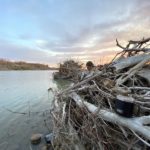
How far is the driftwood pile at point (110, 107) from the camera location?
2988 millimetres

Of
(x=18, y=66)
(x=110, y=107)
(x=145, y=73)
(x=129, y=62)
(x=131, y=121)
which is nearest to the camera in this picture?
(x=131, y=121)

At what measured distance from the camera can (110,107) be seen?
10.9ft

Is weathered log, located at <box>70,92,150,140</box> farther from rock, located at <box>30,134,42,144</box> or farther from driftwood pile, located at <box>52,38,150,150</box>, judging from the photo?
rock, located at <box>30,134,42,144</box>

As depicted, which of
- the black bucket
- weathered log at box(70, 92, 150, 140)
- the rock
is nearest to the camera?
weathered log at box(70, 92, 150, 140)

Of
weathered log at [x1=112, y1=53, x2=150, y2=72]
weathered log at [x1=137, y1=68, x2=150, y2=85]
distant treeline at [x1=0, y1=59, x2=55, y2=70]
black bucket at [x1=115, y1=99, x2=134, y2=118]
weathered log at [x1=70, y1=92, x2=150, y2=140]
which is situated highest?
weathered log at [x1=112, y1=53, x2=150, y2=72]

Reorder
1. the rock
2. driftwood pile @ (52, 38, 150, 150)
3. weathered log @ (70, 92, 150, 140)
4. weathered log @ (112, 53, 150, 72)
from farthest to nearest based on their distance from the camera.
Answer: the rock
weathered log @ (112, 53, 150, 72)
driftwood pile @ (52, 38, 150, 150)
weathered log @ (70, 92, 150, 140)

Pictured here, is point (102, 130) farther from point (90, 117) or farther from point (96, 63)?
point (96, 63)

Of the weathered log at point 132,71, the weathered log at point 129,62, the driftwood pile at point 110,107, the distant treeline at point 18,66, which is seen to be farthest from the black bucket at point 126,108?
the distant treeline at point 18,66

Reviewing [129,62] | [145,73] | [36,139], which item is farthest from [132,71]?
[36,139]

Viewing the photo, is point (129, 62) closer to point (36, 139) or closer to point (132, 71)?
point (132, 71)

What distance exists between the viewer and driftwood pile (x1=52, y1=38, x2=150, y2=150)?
2.99 metres

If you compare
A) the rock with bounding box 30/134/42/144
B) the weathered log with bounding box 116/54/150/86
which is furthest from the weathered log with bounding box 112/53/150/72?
the rock with bounding box 30/134/42/144

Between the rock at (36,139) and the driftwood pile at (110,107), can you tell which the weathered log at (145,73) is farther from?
the rock at (36,139)

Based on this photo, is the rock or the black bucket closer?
the black bucket
